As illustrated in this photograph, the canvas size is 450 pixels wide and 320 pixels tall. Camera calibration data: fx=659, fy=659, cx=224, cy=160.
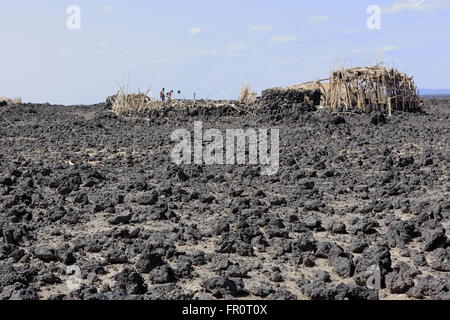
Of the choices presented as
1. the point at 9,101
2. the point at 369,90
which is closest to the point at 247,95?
the point at 369,90

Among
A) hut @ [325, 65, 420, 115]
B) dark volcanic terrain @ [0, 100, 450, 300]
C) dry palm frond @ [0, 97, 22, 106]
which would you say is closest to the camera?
dark volcanic terrain @ [0, 100, 450, 300]

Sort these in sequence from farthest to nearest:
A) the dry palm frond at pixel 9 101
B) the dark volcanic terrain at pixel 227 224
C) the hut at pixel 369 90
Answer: the dry palm frond at pixel 9 101 → the hut at pixel 369 90 → the dark volcanic terrain at pixel 227 224

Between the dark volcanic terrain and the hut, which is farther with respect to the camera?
the hut

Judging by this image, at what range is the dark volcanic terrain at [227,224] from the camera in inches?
226

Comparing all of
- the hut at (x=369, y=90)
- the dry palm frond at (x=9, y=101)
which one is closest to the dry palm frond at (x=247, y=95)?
the hut at (x=369, y=90)

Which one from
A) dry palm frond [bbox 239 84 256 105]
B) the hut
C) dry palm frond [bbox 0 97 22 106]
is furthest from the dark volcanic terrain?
dry palm frond [bbox 0 97 22 106]

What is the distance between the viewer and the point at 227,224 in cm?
755

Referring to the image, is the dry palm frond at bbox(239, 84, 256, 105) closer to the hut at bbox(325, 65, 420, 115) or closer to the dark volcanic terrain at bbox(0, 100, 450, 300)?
the hut at bbox(325, 65, 420, 115)

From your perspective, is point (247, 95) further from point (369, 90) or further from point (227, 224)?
point (227, 224)

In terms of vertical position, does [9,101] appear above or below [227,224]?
above

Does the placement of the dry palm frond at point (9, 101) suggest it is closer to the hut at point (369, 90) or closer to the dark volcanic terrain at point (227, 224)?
the hut at point (369, 90)

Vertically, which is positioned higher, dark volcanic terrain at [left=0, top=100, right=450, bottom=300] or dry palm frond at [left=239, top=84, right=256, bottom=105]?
dry palm frond at [left=239, top=84, right=256, bottom=105]

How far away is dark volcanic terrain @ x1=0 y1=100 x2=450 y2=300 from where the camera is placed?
18.9ft

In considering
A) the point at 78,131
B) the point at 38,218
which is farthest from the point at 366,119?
the point at 38,218
